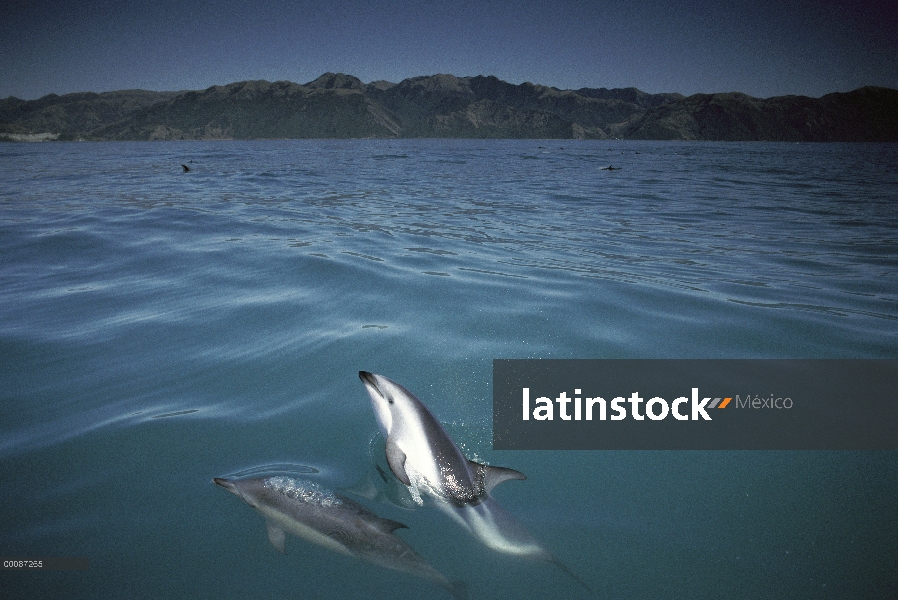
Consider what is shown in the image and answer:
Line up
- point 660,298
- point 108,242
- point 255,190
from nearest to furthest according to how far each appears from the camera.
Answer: point 660,298 < point 108,242 < point 255,190

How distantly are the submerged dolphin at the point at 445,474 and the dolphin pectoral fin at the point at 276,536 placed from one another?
906mm

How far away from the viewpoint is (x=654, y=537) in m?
3.50

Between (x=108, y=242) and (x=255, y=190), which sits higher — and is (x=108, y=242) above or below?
below

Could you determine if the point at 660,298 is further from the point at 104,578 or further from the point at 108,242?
the point at 108,242

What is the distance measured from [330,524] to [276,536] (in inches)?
16.6

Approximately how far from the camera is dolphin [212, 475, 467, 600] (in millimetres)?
3115

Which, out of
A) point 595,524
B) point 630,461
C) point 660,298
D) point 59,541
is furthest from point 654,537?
point 660,298

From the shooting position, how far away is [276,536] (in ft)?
11.0

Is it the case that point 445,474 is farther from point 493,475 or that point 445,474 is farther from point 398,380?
point 398,380

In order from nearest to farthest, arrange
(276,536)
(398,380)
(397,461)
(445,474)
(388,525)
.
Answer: (388,525)
(276,536)
(445,474)
(397,461)
(398,380)

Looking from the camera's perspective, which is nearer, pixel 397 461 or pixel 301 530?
pixel 301 530

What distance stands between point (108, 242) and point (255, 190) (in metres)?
12.2

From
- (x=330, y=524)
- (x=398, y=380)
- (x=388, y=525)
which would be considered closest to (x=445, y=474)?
(x=388, y=525)

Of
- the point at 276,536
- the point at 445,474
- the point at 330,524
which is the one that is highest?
the point at 445,474
